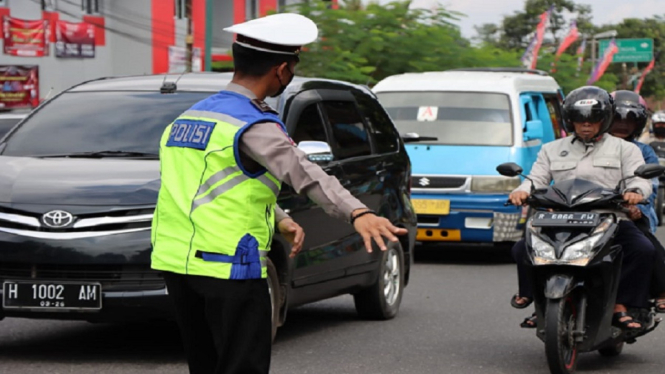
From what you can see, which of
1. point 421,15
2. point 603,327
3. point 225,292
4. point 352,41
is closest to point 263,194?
point 225,292

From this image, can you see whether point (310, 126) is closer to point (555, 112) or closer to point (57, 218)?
point (57, 218)

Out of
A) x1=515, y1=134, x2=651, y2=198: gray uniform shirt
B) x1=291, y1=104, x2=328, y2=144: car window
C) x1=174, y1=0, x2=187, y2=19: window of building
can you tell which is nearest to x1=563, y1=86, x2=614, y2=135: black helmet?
x1=515, y1=134, x2=651, y2=198: gray uniform shirt

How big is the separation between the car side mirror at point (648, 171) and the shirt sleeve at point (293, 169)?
3447mm

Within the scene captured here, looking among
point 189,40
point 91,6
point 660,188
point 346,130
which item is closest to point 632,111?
point 346,130

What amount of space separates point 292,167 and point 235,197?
19 centimetres

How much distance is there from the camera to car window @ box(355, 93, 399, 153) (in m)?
9.96

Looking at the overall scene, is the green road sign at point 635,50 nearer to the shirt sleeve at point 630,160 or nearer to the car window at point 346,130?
the car window at point 346,130

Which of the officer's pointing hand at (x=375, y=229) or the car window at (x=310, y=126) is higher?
the officer's pointing hand at (x=375, y=229)

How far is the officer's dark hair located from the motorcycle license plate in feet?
10.6

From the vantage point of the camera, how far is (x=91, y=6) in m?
40.7

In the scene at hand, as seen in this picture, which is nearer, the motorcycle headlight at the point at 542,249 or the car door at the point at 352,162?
the motorcycle headlight at the point at 542,249

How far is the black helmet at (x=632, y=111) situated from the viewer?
8086 mm

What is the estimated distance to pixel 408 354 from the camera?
8.16 metres

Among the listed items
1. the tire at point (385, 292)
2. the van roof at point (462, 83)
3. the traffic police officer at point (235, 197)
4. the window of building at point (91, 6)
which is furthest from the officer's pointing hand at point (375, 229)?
the window of building at point (91, 6)
